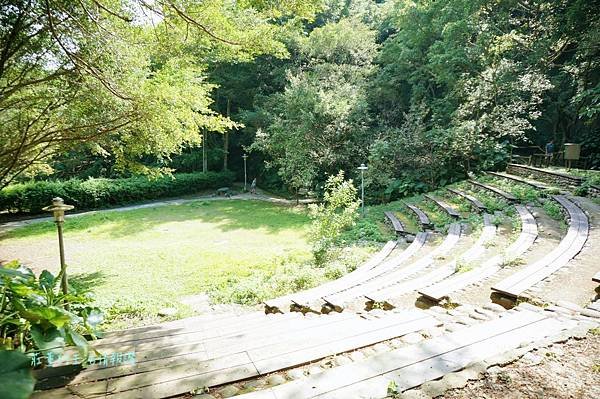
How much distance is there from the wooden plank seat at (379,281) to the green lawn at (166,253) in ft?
5.56

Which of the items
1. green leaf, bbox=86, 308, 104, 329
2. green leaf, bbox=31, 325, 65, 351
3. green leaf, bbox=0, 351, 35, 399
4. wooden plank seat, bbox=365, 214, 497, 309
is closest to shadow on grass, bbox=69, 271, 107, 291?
green leaf, bbox=86, 308, 104, 329

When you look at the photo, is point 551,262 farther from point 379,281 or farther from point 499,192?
point 499,192

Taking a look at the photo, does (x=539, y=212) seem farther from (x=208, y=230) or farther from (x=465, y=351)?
(x=208, y=230)

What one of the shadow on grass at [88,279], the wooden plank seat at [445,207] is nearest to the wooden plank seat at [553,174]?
the wooden plank seat at [445,207]

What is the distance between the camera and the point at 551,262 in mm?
4785

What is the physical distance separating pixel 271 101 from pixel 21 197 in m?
13.8

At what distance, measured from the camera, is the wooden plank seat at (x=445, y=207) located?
10.1 meters

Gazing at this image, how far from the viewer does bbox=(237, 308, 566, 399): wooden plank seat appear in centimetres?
192

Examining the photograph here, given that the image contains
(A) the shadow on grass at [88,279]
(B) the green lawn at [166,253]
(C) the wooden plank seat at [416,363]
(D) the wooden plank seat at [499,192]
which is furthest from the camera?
(D) the wooden plank seat at [499,192]

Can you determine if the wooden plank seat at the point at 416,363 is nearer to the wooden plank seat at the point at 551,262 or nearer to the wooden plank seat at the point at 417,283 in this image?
the wooden plank seat at the point at 551,262

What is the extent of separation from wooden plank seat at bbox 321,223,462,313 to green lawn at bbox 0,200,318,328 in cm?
169

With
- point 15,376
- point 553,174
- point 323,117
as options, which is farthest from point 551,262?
point 323,117

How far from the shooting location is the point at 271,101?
68.3 feet

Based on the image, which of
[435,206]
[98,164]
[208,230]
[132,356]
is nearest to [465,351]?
[132,356]
